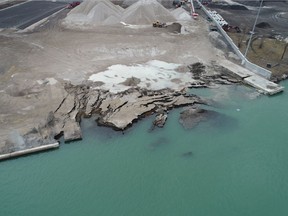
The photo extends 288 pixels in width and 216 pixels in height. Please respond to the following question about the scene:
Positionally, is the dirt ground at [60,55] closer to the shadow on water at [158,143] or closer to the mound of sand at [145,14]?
the mound of sand at [145,14]

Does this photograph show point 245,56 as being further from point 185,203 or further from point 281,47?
point 185,203

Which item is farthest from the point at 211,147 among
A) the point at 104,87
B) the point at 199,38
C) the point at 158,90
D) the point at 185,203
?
the point at 199,38

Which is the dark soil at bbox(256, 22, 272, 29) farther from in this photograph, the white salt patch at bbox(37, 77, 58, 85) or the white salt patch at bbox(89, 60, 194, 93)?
the white salt patch at bbox(37, 77, 58, 85)

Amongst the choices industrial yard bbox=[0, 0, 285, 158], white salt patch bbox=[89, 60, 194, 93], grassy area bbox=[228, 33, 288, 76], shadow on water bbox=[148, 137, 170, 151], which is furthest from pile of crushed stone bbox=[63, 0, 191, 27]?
shadow on water bbox=[148, 137, 170, 151]

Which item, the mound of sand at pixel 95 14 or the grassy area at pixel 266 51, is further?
the mound of sand at pixel 95 14

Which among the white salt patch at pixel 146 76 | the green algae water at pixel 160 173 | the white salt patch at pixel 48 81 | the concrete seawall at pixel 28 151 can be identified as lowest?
the green algae water at pixel 160 173

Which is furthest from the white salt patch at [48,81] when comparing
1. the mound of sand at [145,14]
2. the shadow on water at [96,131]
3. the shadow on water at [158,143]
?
the mound of sand at [145,14]

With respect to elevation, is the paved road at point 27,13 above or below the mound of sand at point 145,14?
below
